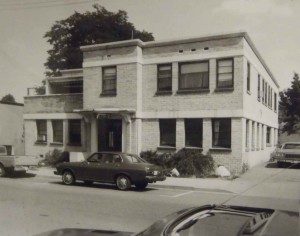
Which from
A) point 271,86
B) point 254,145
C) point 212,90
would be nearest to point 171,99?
point 212,90

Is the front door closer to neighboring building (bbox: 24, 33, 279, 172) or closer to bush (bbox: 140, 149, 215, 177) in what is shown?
neighboring building (bbox: 24, 33, 279, 172)

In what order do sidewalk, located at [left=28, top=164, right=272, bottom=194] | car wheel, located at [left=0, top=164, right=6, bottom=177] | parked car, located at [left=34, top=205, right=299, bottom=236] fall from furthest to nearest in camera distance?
car wheel, located at [left=0, top=164, right=6, bottom=177] → sidewalk, located at [left=28, top=164, right=272, bottom=194] → parked car, located at [left=34, top=205, right=299, bottom=236]

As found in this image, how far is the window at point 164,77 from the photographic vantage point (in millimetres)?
18266

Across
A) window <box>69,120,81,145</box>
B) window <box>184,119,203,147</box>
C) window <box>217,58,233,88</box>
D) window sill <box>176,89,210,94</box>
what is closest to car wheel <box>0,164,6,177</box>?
window <box>69,120,81,145</box>

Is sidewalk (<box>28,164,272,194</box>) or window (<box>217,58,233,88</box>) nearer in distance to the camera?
sidewalk (<box>28,164,272,194</box>)

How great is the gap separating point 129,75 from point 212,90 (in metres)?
4.52

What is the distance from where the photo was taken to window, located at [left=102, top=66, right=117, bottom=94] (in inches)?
754

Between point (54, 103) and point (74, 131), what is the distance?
239 cm

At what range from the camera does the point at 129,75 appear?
18.5 m

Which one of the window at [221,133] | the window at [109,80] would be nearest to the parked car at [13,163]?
the window at [109,80]

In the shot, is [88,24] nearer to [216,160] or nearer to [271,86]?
[271,86]

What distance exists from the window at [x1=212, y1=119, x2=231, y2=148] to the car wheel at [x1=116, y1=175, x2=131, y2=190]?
21.0 ft

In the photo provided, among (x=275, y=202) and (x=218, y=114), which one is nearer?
(x=275, y=202)

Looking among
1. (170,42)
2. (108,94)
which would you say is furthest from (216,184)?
(108,94)
